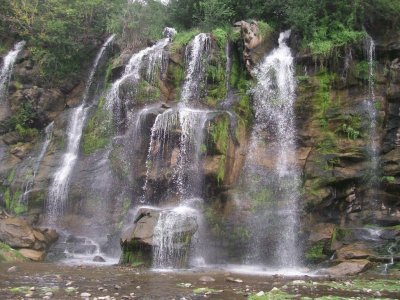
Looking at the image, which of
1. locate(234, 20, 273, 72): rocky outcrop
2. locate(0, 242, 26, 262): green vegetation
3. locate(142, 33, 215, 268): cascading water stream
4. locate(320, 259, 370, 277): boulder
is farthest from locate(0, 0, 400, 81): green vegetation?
locate(0, 242, 26, 262): green vegetation

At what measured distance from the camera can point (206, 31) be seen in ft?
84.5

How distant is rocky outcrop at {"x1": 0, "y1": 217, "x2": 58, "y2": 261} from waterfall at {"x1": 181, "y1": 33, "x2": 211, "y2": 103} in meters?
9.25

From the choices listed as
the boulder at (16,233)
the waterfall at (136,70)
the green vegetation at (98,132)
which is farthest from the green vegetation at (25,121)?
the boulder at (16,233)

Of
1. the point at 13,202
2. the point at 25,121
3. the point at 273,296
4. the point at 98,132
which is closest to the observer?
the point at 273,296

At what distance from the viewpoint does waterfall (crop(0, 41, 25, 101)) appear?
28047mm

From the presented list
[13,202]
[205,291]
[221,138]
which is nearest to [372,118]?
[221,138]

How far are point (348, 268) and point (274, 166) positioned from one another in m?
6.46

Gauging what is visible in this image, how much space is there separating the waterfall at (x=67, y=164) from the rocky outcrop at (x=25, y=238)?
258cm

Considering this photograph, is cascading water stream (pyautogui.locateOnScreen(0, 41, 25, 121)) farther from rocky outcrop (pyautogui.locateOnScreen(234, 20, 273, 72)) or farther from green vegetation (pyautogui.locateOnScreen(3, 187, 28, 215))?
rocky outcrop (pyautogui.locateOnScreen(234, 20, 273, 72))

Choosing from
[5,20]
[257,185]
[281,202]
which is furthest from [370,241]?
[5,20]

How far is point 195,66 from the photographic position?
23344 mm

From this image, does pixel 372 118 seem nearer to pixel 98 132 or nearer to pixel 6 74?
pixel 98 132

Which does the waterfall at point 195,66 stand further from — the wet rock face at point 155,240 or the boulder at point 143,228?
the wet rock face at point 155,240

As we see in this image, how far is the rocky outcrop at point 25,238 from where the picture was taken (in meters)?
16.9
